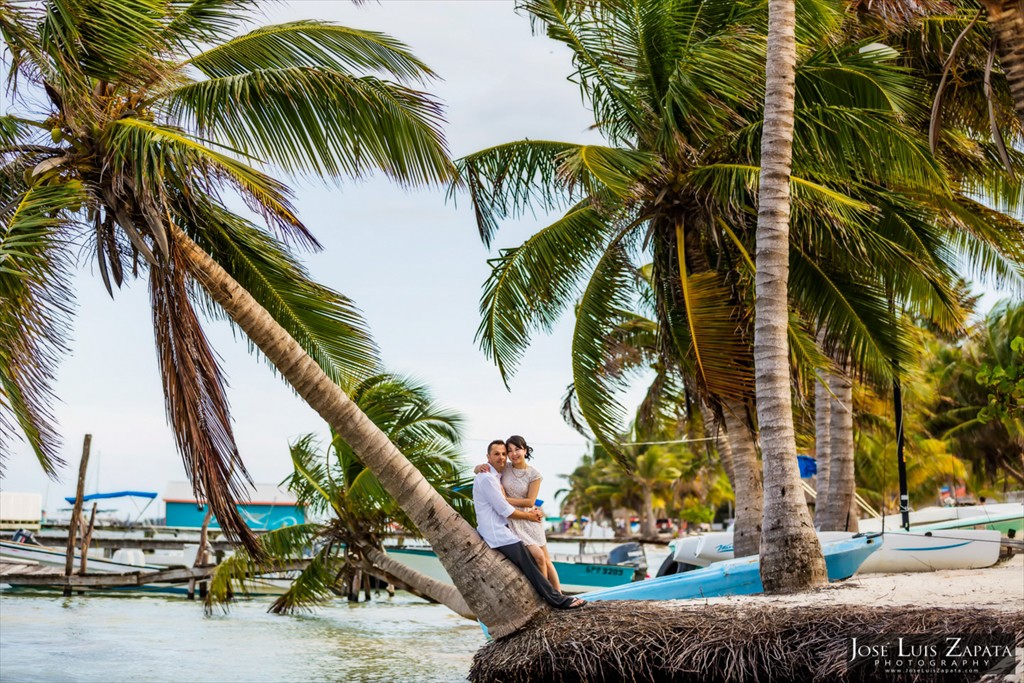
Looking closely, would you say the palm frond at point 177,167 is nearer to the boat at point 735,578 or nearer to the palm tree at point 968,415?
the boat at point 735,578

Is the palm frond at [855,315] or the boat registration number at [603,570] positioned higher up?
the palm frond at [855,315]

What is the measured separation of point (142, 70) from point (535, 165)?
6.44 meters

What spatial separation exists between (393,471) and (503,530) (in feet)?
3.92

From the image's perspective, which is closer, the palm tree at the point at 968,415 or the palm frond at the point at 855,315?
the palm frond at the point at 855,315

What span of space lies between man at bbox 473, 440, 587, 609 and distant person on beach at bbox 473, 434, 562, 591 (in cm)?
9

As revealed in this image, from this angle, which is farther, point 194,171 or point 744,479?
point 744,479

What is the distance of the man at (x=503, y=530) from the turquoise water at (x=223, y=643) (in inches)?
167

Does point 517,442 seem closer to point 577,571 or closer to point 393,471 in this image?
point 393,471

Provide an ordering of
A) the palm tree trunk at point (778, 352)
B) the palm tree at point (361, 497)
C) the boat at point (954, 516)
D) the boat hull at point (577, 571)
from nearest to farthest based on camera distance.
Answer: the palm tree trunk at point (778, 352), the palm tree at point (361, 497), the boat at point (954, 516), the boat hull at point (577, 571)

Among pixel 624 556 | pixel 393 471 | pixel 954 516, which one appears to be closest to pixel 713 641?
pixel 393 471

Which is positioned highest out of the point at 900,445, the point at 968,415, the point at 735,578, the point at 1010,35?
the point at 968,415

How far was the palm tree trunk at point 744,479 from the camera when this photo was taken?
1391cm

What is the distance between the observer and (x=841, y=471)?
54.5 feet

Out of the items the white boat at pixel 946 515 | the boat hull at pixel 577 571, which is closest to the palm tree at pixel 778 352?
the white boat at pixel 946 515
